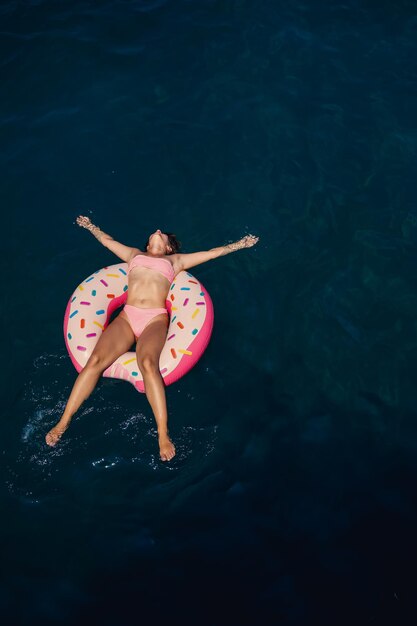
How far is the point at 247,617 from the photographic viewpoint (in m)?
4.90

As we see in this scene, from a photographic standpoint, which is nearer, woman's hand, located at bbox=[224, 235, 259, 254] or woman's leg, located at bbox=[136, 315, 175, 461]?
woman's leg, located at bbox=[136, 315, 175, 461]

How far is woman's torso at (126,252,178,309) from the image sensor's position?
20.6ft

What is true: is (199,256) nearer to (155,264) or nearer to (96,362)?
(155,264)

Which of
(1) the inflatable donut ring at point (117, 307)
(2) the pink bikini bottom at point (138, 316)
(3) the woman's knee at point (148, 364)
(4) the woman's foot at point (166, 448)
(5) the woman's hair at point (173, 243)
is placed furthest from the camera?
(5) the woman's hair at point (173, 243)

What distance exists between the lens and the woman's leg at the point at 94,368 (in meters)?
5.45

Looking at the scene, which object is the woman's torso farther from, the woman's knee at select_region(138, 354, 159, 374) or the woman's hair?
the woman's knee at select_region(138, 354, 159, 374)

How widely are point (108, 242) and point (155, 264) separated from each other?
30.5 inches

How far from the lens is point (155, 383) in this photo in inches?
216

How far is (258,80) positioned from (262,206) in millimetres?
2356

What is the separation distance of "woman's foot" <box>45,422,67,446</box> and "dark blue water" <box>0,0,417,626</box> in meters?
0.27

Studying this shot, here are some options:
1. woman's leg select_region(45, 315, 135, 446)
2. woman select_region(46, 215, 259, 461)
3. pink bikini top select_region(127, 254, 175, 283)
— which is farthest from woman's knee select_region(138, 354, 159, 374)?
pink bikini top select_region(127, 254, 175, 283)

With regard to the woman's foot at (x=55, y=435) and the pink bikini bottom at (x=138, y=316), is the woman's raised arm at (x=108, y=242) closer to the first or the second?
the pink bikini bottom at (x=138, y=316)

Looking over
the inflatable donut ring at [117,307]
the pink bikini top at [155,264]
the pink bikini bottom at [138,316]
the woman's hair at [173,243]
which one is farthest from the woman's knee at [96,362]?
the woman's hair at [173,243]

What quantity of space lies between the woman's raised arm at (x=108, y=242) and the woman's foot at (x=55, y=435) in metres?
2.06
